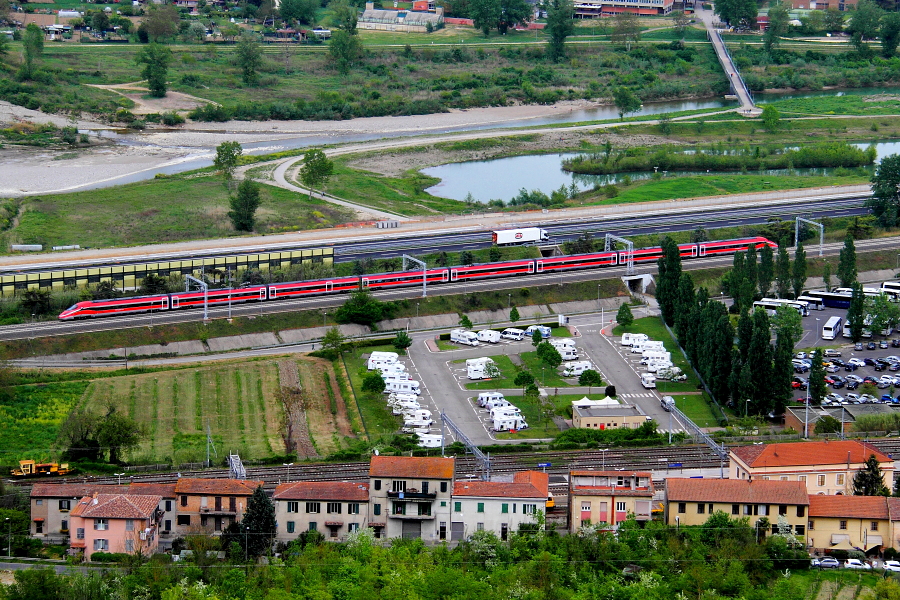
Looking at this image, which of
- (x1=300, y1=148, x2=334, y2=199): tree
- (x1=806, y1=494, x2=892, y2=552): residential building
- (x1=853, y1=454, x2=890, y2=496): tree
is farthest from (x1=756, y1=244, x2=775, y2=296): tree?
(x1=300, y1=148, x2=334, y2=199): tree

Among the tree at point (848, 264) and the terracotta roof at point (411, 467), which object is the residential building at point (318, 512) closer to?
the terracotta roof at point (411, 467)

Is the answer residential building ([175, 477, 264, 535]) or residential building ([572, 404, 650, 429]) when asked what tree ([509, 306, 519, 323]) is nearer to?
residential building ([572, 404, 650, 429])

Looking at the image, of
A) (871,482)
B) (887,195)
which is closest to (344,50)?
(887,195)

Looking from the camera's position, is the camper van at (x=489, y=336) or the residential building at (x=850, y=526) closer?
the residential building at (x=850, y=526)

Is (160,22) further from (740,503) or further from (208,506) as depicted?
(740,503)

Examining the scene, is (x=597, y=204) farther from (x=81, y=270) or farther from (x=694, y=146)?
(x=81, y=270)

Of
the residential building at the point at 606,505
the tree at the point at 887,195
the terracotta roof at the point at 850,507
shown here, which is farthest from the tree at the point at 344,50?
the terracotta roof at the point at 850,507
